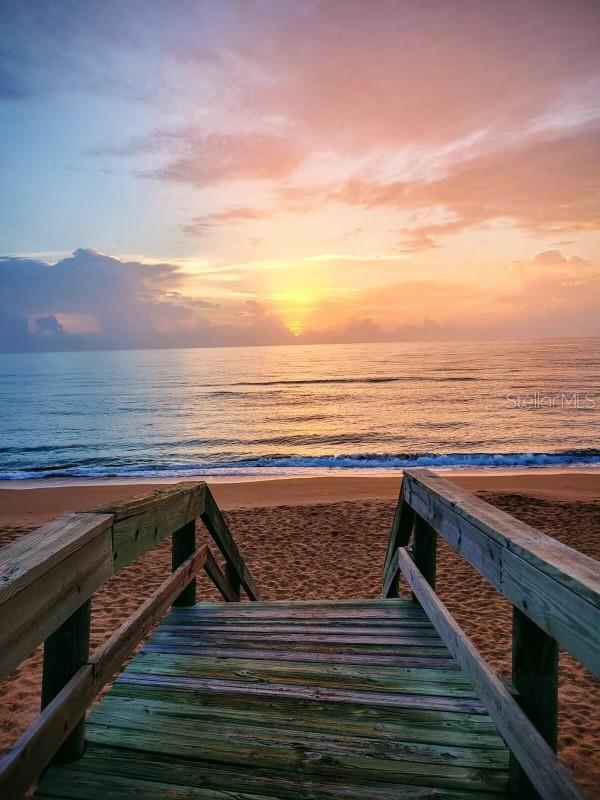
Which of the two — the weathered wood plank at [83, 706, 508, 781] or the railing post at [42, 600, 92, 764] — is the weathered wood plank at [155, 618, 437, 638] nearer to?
the weathered wood plank at [83, 706, 508, 781]

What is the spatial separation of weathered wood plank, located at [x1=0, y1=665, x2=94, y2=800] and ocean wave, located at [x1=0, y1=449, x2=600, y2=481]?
16882mm

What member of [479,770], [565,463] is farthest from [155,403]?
[479,770]

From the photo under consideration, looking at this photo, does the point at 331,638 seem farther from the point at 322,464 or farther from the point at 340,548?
the point at 322,464

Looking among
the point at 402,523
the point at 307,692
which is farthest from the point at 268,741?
the point at 402,523

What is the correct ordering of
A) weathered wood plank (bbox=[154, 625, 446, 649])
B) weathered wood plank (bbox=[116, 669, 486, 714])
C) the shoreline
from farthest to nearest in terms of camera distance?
the shoreline < weathered wood plank (bbox=[154, 625, 446, 649]) < weathered wood plank (bbox=[116, 669, 486, 714])

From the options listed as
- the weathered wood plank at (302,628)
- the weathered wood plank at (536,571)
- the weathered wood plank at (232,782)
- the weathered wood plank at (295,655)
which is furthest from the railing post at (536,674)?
the weathered wood plank at (302,628)

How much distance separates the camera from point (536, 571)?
1.46 metres

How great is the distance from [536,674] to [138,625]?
71.6 inches

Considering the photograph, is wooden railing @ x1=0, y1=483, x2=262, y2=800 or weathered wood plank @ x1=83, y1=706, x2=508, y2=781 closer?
wooden railing @ x1=0, y1=483, x2=262, y2=800

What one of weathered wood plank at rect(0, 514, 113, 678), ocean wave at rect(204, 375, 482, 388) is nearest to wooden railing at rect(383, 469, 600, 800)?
weathered wood plank at rect(0, 514, 113, 678)

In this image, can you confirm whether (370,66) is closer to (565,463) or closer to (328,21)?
(328,21)

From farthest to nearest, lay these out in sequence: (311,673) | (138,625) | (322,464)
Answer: (322,464) < (311,673) < (138,625)

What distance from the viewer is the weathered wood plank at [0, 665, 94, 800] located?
4.68 ft

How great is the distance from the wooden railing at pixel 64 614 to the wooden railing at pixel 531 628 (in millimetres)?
1334
